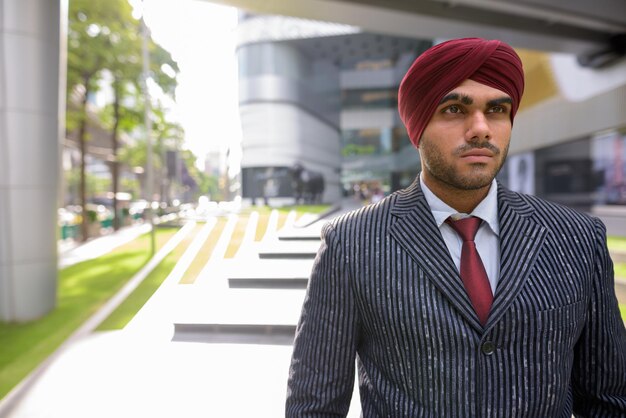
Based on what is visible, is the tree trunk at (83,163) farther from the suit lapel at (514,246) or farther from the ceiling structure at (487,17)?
the suit lapel at (514,246)

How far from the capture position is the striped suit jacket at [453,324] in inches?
35.9

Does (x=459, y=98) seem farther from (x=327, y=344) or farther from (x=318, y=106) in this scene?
(x=318, y=106)

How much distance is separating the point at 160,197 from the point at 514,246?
6.48 ft

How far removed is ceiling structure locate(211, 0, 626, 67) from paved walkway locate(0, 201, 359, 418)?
323 centimetres

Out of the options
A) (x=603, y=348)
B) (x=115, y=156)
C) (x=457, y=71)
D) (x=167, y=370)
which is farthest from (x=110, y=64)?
(x=603, y=348)

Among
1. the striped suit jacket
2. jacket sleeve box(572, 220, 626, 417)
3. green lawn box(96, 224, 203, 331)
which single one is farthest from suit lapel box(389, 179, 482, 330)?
green lawn box(96, 224, 203, 331)

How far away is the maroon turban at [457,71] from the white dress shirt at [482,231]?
0.72 feet

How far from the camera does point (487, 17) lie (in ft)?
18.9

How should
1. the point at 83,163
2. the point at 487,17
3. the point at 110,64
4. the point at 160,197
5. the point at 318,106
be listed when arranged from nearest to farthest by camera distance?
the point at 160,197 → the point at 110,64 → the point at 83,163 → the point at 318,106 → the point at 487,17

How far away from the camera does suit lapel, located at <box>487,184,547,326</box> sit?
3.02ft

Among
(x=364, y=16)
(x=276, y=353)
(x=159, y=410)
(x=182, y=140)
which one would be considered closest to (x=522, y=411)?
(x=276, y=353)

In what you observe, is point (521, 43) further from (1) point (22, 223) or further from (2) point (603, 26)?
(1) point (22, 223)

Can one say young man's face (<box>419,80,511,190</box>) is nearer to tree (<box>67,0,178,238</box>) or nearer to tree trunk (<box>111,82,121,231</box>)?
tree (<box>67,0,178,238</box>)

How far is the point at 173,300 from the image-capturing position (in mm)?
1981
